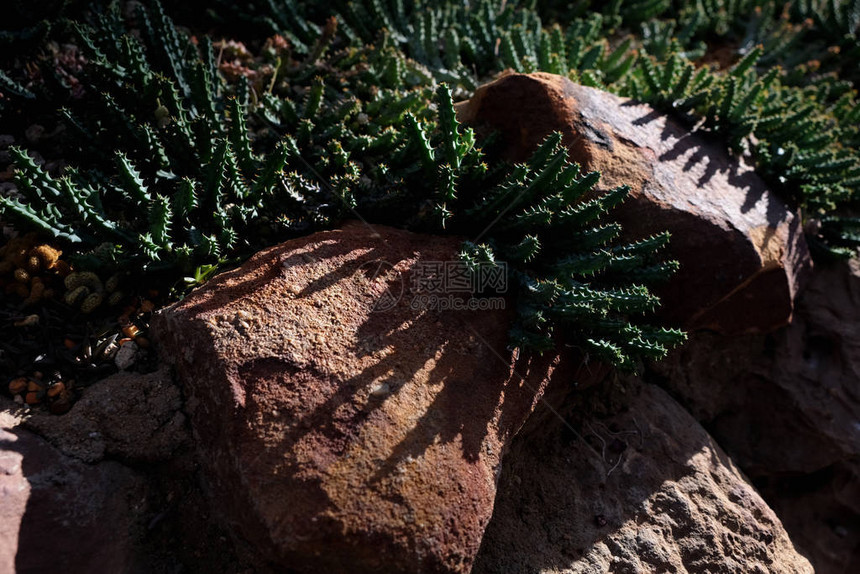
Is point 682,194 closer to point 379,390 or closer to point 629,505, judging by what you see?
point 629,505

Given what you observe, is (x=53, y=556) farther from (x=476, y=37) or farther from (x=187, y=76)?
(x=476, y=37)

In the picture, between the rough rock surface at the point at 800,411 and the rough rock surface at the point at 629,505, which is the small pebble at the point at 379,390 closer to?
the rough rock surface at the point at 629,505

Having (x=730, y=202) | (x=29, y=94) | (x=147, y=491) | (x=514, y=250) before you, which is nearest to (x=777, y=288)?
(x=730, y=202)

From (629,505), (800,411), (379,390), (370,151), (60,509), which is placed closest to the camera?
(60,509)

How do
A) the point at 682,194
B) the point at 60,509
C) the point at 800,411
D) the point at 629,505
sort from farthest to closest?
1. the point at 800,411
2. the point at 682,194
3. the point at 629,505
4. the point at 60,509

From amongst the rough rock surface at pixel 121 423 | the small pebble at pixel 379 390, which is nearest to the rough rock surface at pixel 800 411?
the small pebble at pixel 379 390

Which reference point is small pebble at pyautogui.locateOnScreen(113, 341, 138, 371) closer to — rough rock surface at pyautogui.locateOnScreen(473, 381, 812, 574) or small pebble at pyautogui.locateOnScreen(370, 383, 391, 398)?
small pebble at pyautogui.locateOnScreen(370, 383, 391, 398)

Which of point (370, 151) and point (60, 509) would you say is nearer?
point (60, 509)

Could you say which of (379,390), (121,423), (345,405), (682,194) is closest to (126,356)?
(121,423)
